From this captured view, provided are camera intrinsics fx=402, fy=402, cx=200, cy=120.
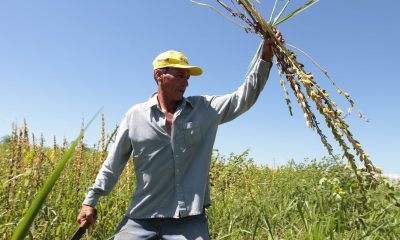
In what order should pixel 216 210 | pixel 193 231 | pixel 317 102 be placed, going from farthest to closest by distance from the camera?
pixel 216 210, pixel 193 231, pixel 317 102

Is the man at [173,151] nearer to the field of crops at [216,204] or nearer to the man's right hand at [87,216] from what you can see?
the man's right hand at [87,216]

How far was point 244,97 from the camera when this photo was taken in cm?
314

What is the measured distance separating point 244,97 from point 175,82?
571mm

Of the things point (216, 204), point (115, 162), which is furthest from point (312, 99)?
point (216, 204)

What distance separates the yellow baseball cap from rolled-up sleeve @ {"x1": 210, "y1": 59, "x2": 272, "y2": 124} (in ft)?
0.91

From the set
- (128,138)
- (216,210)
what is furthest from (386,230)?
(128,138)

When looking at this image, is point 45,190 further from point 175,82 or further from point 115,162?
point 115,162

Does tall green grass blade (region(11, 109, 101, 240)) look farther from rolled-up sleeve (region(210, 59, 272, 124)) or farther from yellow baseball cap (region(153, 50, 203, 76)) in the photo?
yellow baseball cap (region(153, 50, 203, 76))

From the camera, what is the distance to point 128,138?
3383 millimetres

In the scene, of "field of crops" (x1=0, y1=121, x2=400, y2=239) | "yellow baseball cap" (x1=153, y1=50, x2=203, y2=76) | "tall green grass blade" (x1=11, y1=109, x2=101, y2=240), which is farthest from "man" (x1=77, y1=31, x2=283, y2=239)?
"tall green grass blade" (x1=11, y1=109, x2=101, y2=240)

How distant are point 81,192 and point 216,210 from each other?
1.78 metres

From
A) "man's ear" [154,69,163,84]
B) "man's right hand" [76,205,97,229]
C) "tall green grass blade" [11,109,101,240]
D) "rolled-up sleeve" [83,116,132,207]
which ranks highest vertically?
"man's ear" [154,69,163,84]

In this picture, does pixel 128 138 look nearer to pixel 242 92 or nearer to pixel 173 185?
pixel 173 185

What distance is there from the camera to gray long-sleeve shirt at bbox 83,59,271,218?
3.08 meters
